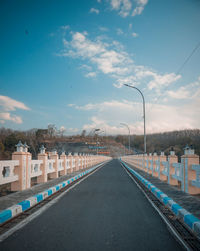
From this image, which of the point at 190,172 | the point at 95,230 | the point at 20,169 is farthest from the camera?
the point at 20,169

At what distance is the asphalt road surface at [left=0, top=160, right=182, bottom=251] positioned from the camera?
3.22 metres

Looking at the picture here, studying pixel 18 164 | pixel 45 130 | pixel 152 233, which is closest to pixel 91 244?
pixel 152 233

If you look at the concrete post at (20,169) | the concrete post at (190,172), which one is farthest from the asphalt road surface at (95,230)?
the concrete post at (20,169)

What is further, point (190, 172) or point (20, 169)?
point (20, 169)

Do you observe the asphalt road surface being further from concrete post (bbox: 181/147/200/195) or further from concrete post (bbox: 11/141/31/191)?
concrete post (bbox: 11/141/31/191)

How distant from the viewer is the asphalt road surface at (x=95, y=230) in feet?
10.6

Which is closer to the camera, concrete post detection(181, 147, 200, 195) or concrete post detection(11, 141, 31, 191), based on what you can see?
concrete post detection(181, 147, 200, 195)

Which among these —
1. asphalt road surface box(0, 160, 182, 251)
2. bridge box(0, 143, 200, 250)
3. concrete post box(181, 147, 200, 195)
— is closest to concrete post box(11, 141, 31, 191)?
bridge box(0, 143, 200, 250)

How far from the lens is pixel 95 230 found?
3857 millimetres

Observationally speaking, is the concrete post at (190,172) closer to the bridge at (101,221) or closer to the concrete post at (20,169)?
the bridge at (101,221)

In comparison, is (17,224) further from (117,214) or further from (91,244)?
(117,214)

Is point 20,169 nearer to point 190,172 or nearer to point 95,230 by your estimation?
point 95,230

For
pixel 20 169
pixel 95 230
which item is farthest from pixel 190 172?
pixel 20 169

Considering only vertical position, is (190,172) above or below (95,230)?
above
